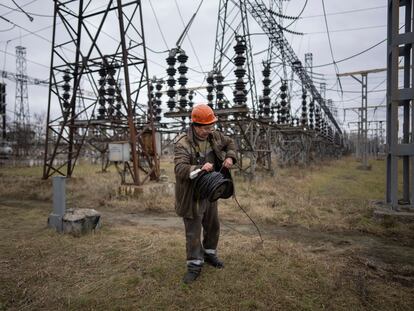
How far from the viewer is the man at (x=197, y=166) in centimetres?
339

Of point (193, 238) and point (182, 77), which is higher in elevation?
point (182, 77)

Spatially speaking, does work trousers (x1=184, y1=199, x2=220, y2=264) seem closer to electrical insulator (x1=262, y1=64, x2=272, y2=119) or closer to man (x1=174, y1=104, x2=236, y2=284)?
man (x1=174, y1=104, x2=236, y2=284)

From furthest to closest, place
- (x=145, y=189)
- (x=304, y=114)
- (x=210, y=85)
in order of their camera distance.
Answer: (x=304, y=114) → (x=210, y=85) → (x=145, y=189)

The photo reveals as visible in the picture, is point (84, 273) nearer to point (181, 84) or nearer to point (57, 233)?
point (57, 233)

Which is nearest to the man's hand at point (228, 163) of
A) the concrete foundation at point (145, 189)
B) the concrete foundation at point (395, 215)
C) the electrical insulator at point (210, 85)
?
the concrete foundation at point (395, 215)

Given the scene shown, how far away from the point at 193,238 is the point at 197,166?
3.01 feet

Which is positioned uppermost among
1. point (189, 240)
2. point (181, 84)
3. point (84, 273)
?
point (181, 84)

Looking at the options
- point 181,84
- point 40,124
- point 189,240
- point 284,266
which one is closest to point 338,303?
point 284,266

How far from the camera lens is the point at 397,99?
240 inches

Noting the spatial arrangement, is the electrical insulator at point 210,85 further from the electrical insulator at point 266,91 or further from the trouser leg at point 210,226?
the trouser leg at point 210,226

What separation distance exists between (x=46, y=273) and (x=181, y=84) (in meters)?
10.1

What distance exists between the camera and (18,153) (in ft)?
99.9

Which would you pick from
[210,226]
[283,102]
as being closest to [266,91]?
[283,102]

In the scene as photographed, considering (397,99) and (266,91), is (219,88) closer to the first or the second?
(266,91)
